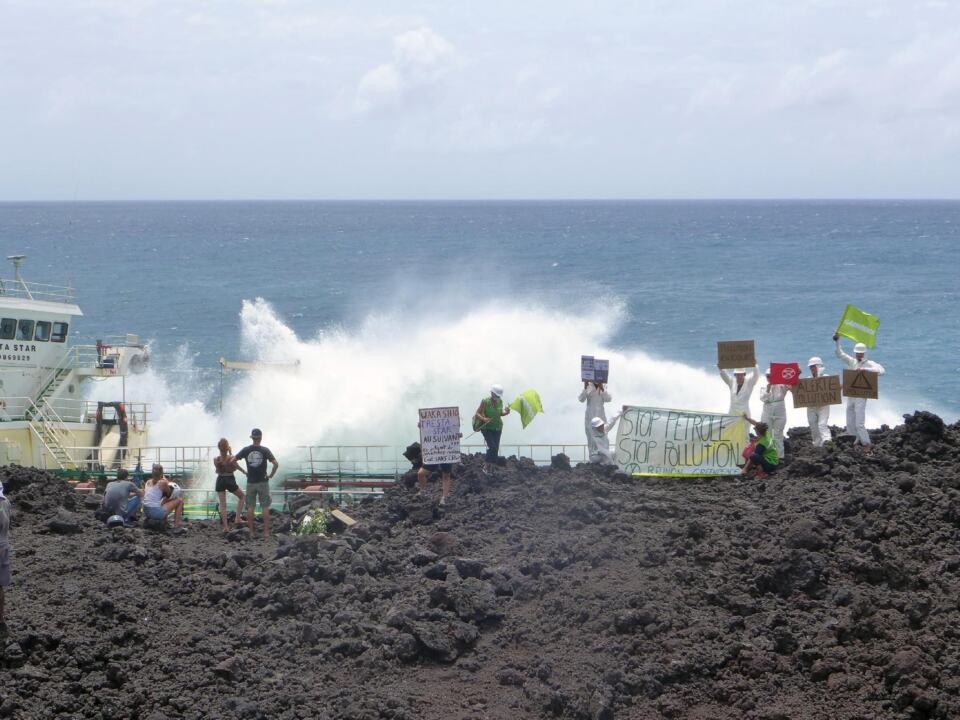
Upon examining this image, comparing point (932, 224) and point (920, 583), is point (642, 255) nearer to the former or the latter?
point (932, 224)

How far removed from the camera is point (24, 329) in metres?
24.7

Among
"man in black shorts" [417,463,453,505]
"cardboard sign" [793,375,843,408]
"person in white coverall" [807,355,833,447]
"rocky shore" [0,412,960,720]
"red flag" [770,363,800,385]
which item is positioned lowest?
"rocky shore" [0,412,960,720]

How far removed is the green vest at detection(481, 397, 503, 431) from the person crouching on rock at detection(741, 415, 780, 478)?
12.5 feet

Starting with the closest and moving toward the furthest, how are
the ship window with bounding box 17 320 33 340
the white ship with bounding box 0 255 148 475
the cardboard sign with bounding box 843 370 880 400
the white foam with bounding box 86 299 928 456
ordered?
the cardboard sign with bounding box 843 370 880 400
the white ship with bounding box 0 255 148 475
the ship window with bounding box 17 320 33 340
the white foam with bounding box 86 299 928 456

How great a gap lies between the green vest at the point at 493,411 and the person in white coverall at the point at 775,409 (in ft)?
13.3

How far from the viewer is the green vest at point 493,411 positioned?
61.7 feet

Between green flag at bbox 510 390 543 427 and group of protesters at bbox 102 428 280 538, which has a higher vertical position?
green flag at bbox 510 390 543 427

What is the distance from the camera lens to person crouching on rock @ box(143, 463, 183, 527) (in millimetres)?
17970

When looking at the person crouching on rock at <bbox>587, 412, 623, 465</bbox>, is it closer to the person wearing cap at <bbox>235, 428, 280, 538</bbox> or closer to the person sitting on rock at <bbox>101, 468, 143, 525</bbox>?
the person wearing cap at <bbox>235, 428, 280, 538</bbox>

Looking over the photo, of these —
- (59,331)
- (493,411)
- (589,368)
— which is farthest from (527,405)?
(59,331)

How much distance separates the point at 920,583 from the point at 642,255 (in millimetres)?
107398

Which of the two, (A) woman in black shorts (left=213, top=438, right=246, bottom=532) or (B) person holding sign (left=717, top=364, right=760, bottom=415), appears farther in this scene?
(B) person holding sign (left=717, top=364, right=760, bottom=415)

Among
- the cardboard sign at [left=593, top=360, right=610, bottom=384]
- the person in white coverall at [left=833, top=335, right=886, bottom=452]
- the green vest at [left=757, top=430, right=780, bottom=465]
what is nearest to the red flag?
the person in white coverall at [left=833, top=335, right=886, bottom=452]

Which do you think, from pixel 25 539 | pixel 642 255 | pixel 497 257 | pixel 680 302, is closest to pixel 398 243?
pixel 497 257
